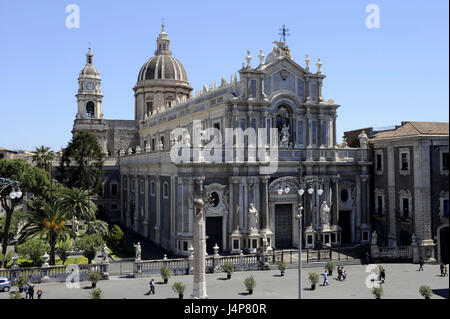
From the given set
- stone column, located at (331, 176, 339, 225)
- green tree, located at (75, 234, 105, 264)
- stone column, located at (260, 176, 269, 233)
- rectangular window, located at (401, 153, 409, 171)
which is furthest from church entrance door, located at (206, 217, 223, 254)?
rectangular window, located at (401, 153, 409, 171)

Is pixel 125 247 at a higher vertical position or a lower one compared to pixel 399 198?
lower

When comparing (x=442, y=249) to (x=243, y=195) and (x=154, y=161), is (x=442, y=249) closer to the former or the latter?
(x=243, y=195)

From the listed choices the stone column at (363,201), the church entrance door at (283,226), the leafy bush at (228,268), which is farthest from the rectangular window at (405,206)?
the leafy bush at (228,268)

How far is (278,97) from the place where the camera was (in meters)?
44.0

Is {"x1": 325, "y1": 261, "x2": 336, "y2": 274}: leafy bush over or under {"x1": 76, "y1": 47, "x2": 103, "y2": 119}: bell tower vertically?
under

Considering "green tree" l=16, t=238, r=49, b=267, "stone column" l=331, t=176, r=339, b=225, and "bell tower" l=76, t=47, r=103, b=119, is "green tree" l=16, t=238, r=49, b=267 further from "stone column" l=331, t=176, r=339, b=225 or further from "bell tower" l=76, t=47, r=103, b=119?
"bell tower" l=76, t=47, r=103, b=119

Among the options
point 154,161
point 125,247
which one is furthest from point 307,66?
point 125,247

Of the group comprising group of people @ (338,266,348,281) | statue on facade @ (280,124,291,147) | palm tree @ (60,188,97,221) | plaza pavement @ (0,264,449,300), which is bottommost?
plaza pavement @ (0,264,449,300)

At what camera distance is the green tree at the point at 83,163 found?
201 ft

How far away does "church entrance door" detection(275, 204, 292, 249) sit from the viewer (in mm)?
44219

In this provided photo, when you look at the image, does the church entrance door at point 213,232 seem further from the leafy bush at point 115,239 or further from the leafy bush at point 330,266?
the leafy bush at point 330,266

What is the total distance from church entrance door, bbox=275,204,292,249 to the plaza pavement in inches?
301
